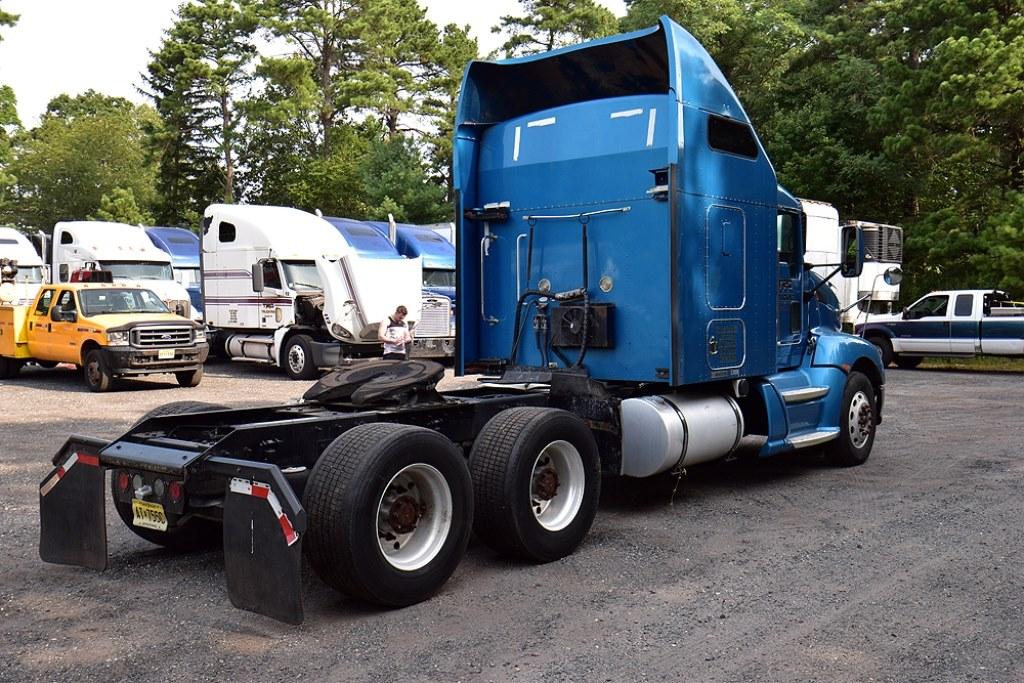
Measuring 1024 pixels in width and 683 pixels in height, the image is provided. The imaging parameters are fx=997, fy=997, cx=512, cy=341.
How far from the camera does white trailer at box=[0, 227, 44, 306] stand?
25.6m

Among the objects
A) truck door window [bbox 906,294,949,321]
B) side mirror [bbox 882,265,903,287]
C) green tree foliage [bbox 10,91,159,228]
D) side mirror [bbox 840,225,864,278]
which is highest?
green tree foliage [bbox 10,91,159,228]

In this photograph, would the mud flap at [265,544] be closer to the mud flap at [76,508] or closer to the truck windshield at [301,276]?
the mud flap at [76,508]

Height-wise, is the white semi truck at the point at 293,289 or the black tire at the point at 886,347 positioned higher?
the white semi truck at the point at 293,289

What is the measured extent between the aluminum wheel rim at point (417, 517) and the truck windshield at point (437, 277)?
17585 mm

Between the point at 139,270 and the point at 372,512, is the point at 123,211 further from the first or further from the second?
the point at 372,512

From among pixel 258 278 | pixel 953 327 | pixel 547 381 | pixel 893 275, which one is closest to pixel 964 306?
pixel 953 327

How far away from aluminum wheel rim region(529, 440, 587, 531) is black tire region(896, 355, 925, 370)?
18911 millimetres

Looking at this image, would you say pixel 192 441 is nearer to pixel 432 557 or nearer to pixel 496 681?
pixel 432 557

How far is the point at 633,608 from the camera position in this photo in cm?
538

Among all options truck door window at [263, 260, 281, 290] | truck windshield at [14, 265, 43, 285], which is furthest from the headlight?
truck windshield at [14, 265, 43, 285]

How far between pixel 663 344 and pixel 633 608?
8.66ft

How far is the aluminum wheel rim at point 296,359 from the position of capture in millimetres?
19000

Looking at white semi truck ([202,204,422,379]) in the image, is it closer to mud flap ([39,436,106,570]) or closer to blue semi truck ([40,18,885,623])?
blue semi truck ([40,18,885,623])

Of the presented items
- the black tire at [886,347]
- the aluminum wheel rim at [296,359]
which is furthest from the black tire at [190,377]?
the black tire at [886,347]
